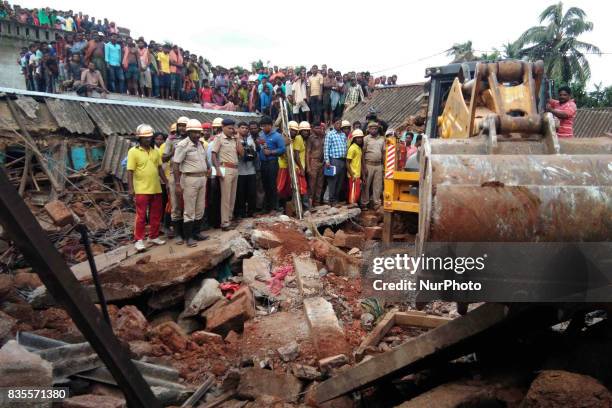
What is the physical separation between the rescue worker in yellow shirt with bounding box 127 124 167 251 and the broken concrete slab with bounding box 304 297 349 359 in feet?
10.2

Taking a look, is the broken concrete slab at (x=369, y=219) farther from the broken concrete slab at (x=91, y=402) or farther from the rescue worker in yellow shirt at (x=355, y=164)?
the broken concrete slab at (x=91, y=402)

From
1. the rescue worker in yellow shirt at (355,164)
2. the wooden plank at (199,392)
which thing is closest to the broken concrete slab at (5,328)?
the wooden plank at (199,392)

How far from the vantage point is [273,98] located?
14305 mm

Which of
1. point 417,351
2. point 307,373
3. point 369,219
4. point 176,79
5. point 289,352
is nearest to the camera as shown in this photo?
point 417,351

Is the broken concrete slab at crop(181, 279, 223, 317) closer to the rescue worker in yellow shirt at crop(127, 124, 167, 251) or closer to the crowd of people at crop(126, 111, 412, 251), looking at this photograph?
the crowd of people at crop(126, 111, 412, 251)

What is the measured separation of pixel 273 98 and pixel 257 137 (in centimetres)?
605

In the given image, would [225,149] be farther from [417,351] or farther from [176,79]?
[176,79]

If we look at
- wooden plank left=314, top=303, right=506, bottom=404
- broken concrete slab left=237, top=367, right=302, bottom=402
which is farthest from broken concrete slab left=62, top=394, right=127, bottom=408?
wooden plank left=314, top=303, right=506, bottom=404

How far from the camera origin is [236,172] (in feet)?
25.5

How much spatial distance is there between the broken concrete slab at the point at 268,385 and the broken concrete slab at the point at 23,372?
1494 mm

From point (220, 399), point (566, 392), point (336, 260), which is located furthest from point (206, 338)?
point (566, 392)

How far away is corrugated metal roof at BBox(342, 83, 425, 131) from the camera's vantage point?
49.4 ft

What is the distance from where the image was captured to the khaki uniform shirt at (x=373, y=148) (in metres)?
9.04

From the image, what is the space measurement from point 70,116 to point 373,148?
7.20m
